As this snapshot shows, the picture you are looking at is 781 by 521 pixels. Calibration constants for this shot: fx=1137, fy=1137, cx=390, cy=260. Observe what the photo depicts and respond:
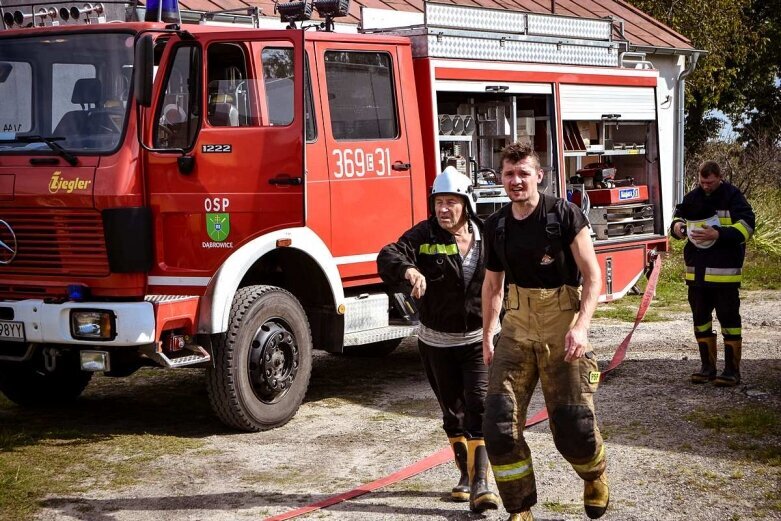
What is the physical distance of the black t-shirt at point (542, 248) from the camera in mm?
5121

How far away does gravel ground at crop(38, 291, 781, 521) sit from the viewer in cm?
576

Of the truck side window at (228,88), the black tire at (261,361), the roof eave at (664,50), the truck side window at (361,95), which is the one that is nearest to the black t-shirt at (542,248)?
the black tire at (261,361)

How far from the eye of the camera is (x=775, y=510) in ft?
18.6

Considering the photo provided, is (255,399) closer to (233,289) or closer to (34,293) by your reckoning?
(233,289)

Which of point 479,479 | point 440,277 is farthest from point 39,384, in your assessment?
point 479,479

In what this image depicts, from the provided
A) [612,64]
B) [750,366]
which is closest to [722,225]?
[750,366]

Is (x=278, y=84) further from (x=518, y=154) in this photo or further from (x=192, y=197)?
(x=518, y=154)

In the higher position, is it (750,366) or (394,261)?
(394,261)

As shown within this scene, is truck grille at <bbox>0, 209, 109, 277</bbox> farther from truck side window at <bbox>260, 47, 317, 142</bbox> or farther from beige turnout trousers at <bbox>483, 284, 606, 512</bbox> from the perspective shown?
beige turnout trousers at <bbox>483, 284, 606, 512</bbox>

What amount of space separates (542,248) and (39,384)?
480cm

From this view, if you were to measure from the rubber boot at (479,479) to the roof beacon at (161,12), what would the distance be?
363 cm

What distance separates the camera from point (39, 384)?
27.8 ft

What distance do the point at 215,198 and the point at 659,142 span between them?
5.75m

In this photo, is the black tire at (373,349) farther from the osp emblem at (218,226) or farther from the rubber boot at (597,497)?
the rubber boot at (597,497)
